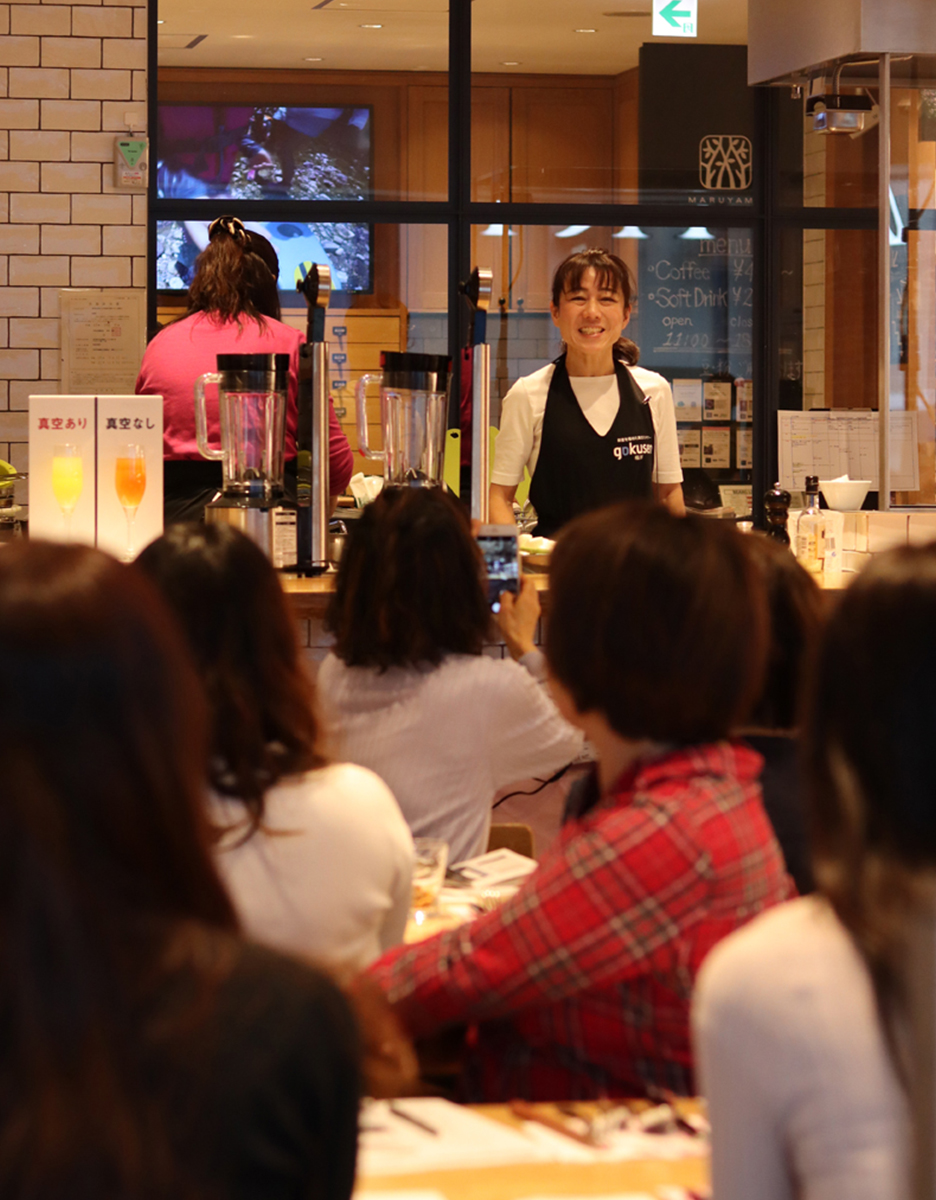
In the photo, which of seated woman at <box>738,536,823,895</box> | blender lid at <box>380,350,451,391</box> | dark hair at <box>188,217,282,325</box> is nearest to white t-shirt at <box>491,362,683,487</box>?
dark hair at <box>188,217,282,325</box>

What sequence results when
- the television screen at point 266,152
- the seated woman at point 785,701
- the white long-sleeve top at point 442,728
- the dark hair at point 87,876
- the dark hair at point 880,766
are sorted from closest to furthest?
1. the dark hair at point 87,876
2. the dark hair at point 880,766
3. the seated woman at point 785,701
4. the white long-sleeve top at point 442,728
5. the television screen at point 266,152

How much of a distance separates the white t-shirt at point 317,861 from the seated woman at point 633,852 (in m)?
0.14

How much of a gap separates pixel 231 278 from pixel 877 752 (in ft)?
10.4

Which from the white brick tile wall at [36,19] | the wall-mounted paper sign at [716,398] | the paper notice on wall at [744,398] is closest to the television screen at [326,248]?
the white brick tile wall at [36,19]

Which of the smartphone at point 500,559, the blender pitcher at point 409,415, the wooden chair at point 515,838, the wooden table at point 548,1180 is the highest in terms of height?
the blender pitcher at point 409,415

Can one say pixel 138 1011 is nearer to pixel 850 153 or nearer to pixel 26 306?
pixel 26 306

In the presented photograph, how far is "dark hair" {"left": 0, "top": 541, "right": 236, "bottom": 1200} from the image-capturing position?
72cm

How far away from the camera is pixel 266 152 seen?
6.75 metres

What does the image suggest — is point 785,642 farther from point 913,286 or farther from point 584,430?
point 913,286

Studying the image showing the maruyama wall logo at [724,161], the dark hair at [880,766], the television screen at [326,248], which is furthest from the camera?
the maruyama wall logo at [724,161]

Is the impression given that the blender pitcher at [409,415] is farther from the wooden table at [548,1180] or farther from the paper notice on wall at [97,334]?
the paper notice on wall at [97,334]

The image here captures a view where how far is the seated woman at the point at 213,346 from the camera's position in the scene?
12.5ft

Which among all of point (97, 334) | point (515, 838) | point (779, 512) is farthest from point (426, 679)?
point (97, 334)

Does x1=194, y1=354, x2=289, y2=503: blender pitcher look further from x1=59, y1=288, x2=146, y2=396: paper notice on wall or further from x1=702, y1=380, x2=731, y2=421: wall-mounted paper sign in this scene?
x1=702, y1=380, x2=731, y2=421: wall-mounted paper sign
